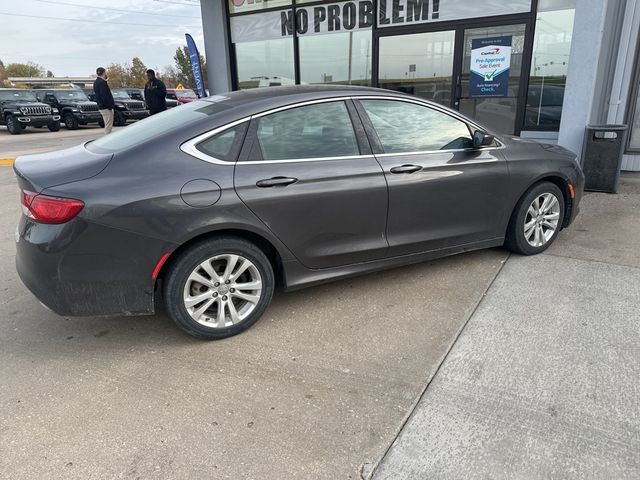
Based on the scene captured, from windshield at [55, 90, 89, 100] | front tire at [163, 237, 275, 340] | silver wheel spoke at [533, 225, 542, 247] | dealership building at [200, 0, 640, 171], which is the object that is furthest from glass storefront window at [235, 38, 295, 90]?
windshield at [55, 90, 89, 100]

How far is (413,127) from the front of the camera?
3871mm

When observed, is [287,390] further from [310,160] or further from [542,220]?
[542,220]

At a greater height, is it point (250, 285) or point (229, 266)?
point (229, 266)

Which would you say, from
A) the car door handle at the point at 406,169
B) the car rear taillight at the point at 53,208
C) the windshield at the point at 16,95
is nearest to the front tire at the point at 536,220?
the car door handle at the point at 406,169

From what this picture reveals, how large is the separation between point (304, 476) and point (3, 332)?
255 centimetres

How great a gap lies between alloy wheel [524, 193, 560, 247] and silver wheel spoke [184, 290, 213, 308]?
2.92 meters

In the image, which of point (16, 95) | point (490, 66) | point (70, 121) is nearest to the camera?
point (490, 66)

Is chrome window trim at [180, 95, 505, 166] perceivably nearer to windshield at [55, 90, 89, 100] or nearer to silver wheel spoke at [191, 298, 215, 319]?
silver wheel spoke at [191, 298, 215, 319]

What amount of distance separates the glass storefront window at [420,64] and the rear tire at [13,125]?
1652cm

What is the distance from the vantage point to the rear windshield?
10.6 ft

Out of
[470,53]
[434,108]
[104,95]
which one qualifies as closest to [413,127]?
[434,108]

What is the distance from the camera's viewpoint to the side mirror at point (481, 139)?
398 cm

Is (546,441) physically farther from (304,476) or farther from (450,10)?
(450,10)

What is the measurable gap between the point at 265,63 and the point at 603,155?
7007mm
